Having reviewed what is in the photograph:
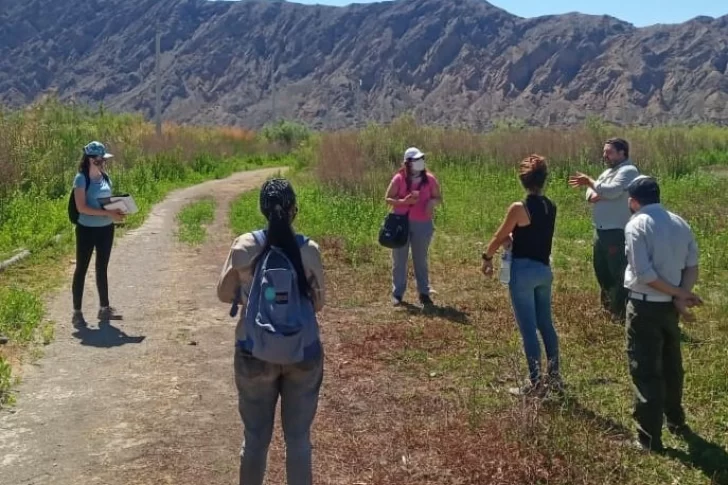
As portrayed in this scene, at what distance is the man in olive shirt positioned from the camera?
6.87 metres

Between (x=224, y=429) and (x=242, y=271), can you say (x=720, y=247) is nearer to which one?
(x=224, y=429)

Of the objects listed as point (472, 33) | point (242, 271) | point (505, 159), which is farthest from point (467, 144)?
point (472, 33)

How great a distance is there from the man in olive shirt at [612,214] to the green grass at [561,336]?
320 mm

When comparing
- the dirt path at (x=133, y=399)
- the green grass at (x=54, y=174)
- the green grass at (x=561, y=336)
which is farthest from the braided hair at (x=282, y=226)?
the green grass at (x=54, y=174)

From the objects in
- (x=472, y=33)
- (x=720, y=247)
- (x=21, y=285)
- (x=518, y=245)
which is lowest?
(x=21, y=285)

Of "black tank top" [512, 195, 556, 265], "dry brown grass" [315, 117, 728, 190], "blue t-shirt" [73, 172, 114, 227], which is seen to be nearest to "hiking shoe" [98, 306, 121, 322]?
"blue t-shirt" [73, 172, 114, 227]

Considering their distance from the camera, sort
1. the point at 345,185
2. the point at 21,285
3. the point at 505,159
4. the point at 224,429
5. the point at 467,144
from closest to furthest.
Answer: the point at 224,429 → the point at 21,285 → the point at 345,185 → the point at 505,159 → the point at 467,144

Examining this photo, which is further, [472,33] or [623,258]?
[472,33]

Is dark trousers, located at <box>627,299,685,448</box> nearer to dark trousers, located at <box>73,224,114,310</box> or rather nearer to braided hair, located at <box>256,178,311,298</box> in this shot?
braided hair, located at <box>256,178,311,298</box>

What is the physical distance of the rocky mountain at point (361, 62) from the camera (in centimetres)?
8212

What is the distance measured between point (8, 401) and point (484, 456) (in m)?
3.26

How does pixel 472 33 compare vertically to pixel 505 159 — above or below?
above

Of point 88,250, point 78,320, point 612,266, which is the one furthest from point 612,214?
point 78,320

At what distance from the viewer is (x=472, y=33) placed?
96.8 metres
